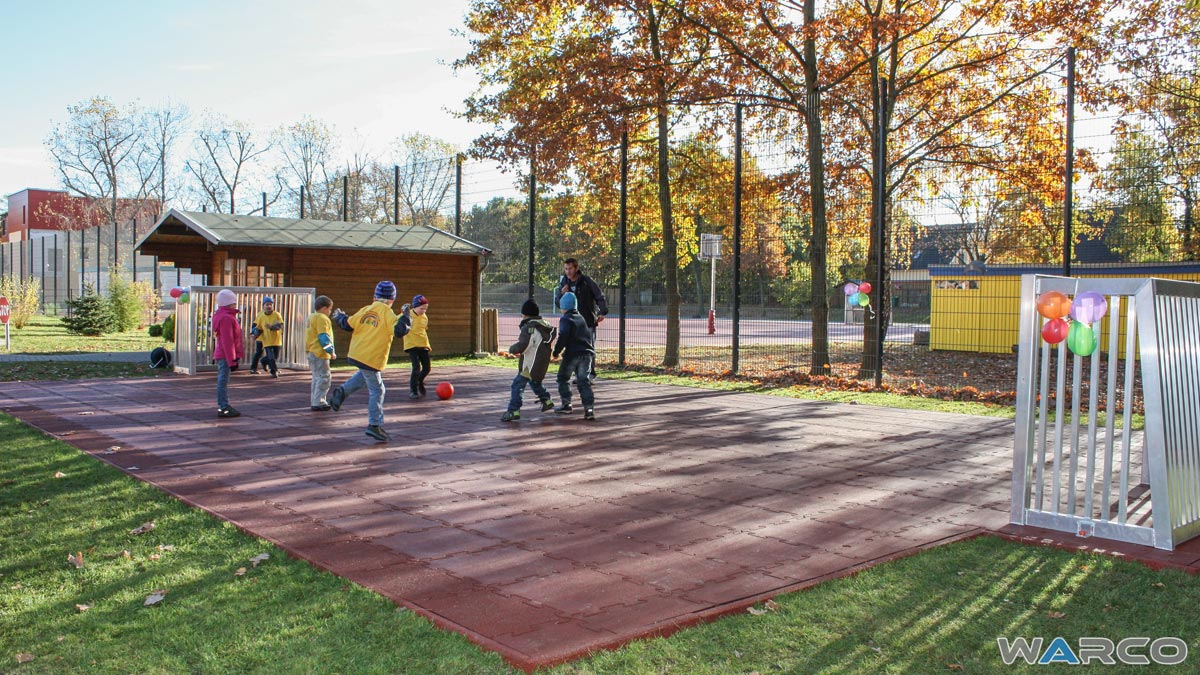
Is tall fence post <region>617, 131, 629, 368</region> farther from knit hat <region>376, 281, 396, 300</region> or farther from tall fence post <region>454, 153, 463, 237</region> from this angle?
knit hat <region>376, 281, 396, 300</region>

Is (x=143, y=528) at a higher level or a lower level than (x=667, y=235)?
lower

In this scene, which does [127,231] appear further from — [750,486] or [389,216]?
[750,486]

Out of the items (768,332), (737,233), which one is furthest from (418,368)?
(768,332)

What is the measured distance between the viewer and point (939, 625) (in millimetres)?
3980

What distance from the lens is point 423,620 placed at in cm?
398

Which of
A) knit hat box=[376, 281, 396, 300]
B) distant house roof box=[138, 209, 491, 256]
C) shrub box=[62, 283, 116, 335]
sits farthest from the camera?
shrub box=[62, 283, 116, 335]

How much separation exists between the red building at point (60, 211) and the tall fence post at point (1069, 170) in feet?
159

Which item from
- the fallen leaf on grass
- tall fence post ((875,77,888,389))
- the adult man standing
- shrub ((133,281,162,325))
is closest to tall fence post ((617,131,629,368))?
the adult man standing

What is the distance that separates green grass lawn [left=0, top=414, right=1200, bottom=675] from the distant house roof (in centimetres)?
1283

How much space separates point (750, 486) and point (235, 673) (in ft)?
14.3

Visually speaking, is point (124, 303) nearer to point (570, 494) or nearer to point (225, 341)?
point (225, 341)

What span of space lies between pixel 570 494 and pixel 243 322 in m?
11.8

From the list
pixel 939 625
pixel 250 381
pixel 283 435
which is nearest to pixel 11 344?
pixel 250 381

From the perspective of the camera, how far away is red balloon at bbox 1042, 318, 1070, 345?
18.0 feet
